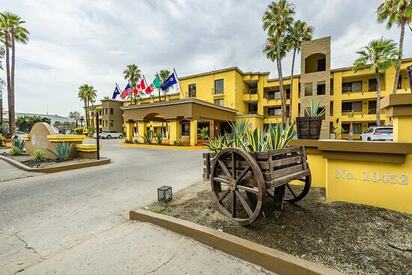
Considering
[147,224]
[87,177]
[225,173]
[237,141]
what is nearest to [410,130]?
[237,141]

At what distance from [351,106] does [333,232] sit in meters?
32.9

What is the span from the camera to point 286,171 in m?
3.25

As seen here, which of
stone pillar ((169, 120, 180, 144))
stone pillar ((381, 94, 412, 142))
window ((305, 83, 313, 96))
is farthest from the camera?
window ((305, 83, 313, 96))

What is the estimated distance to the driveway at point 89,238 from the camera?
2.63 meters

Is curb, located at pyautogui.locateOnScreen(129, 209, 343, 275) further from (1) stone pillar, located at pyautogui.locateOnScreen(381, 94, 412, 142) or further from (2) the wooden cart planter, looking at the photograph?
(1) stone pillar, located at pyautogui.locateOnScreen(381, 94, 412, 142)

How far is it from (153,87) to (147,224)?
23.3 metres

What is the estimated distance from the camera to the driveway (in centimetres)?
263

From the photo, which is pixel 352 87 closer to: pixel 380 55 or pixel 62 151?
pixel 380 55

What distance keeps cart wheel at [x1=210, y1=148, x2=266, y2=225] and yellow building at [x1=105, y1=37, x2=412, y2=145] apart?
16.1 m

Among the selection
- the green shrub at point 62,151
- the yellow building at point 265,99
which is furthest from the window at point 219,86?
the green shrub at point 62,151

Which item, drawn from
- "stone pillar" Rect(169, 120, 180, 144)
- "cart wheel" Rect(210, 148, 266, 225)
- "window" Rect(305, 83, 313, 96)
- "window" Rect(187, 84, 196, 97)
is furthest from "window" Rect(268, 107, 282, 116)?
"cart wheel" Rect(210, 148, 266, 225)

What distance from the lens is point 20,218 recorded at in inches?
165

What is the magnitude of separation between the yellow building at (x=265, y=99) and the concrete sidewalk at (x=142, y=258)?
1671 cm

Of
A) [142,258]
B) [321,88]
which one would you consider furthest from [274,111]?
[142,258]
